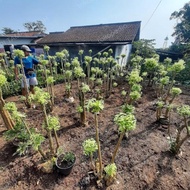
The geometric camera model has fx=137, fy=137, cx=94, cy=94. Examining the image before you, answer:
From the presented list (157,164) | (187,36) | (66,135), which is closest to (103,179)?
(157,164)

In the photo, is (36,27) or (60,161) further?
(36,27)

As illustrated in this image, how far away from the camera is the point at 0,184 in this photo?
245 cm

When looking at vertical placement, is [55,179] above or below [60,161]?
below

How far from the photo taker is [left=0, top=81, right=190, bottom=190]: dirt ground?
243 cm

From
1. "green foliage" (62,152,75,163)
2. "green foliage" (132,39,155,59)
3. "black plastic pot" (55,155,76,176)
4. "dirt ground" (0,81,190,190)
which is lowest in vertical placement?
"dirt ground" (0,81,190,190)

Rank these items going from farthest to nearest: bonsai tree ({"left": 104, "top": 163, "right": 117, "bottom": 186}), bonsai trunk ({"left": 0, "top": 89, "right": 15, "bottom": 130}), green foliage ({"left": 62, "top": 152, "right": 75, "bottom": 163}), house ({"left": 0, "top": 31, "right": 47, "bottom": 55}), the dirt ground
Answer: house ({"left": 0, "top": 31, "right": 47, "bottom": 55}) < bonsai trunk ({"left": 0, "top": 89, "right": 15, "bottom": 130}) < green foliage ({"left": 62, "top": 152, "right": 75, "bottom": 163}) < the dirt ground < bonsai tree ({"left": 104, "top": 163, "right": 117, "bottom": 186})

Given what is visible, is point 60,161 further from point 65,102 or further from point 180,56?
point 180,56

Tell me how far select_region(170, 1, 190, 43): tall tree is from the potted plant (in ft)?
69.3

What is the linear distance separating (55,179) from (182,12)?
2270 cm

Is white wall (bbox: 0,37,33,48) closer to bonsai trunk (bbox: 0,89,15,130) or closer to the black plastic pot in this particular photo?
bonsai trunk (bbox: 0,89,15,130)

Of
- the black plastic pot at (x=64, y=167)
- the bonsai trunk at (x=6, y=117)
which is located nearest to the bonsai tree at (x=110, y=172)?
the black plastic pot at (x=64, y=167)

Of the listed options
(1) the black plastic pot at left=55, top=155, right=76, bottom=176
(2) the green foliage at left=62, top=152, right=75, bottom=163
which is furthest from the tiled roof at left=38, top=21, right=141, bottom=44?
(1) the black plastic pot at left=55, top=155, right=76, bottom=176

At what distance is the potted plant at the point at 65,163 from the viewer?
98.1 inches

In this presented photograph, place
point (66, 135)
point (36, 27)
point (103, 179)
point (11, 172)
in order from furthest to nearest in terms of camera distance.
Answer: point (36, 27) < point (66, 135) < point (11, 172) < point (103, 179)
